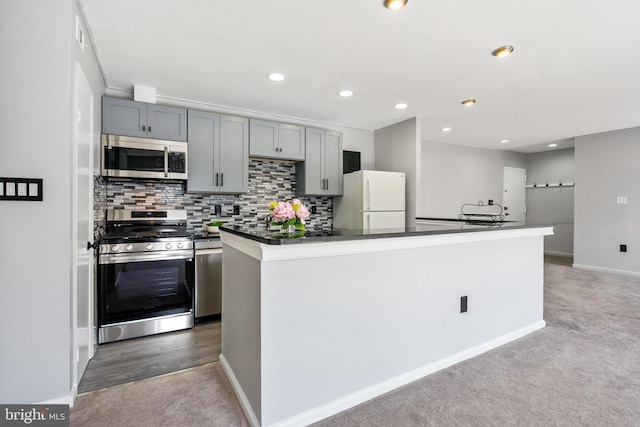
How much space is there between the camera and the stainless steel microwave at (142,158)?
2939mm

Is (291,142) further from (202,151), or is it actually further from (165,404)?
(165,404)

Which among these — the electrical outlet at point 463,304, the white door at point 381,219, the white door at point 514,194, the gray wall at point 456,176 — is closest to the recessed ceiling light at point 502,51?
the electrical outlet at point 463,304

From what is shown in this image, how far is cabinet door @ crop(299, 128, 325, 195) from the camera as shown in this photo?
163 inches

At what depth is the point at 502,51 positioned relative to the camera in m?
2.45

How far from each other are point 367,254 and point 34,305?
1.87m

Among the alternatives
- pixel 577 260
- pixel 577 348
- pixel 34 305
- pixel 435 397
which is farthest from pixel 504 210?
pixel 34 305

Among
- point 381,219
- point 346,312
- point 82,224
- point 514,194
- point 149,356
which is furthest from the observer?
point 514,194

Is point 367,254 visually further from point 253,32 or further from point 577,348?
point 577,348

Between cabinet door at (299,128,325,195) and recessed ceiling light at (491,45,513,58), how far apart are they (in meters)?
2.23

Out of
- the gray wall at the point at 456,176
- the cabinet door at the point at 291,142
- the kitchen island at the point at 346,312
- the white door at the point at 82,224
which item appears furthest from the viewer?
the gray wall at the point at 456,176

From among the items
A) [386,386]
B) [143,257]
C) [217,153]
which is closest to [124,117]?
[217,153]

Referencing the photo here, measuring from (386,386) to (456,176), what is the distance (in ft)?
17.1

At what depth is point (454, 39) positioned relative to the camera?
2299mm

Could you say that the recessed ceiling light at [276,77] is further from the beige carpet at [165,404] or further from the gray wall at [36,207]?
the beige carpet at [165,404]
